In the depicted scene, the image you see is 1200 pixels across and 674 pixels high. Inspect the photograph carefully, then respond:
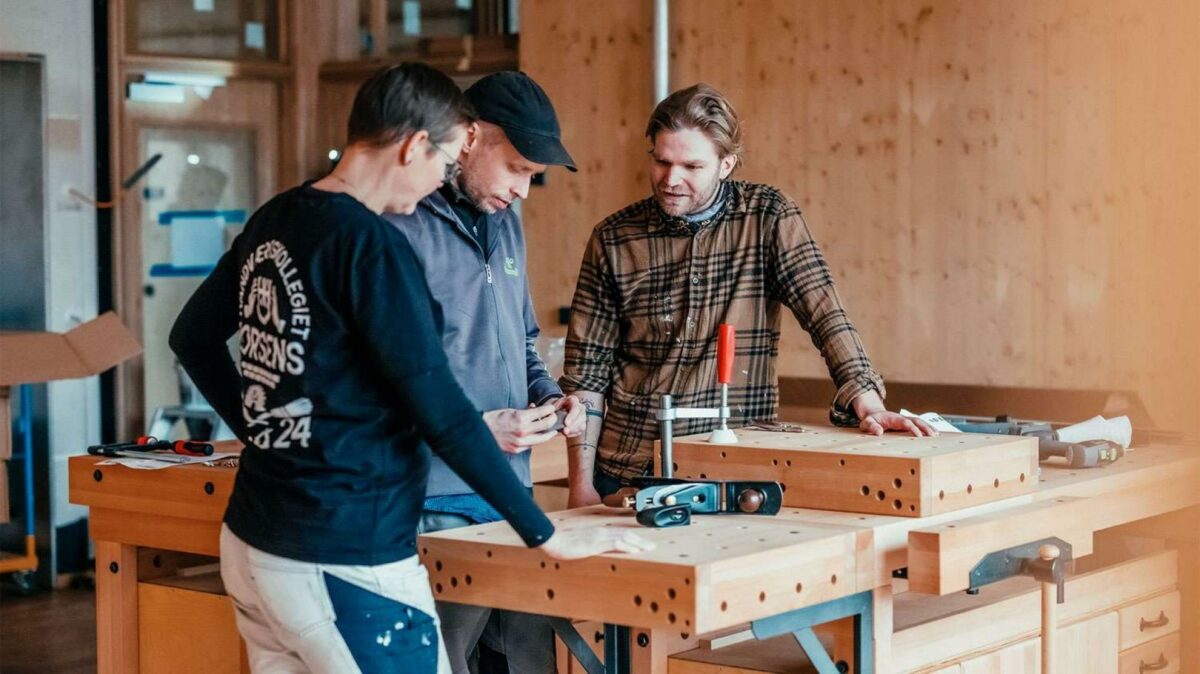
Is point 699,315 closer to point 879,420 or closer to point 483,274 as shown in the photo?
point 879,420

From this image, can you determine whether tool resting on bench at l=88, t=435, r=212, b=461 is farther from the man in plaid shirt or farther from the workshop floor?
the workshop floor

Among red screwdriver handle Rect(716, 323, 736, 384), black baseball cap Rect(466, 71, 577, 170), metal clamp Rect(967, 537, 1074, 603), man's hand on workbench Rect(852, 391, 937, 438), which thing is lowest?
metal clamp Rect(967, 537, 1074, 603)

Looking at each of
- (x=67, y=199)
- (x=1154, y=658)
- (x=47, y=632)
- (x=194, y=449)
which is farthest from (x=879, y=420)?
(x=67, y=199)

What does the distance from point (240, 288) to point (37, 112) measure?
446cm

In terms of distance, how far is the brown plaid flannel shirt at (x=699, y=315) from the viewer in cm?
291

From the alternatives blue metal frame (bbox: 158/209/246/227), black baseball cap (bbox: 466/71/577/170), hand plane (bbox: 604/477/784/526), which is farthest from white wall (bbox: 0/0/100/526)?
hand plane (bbox: 604/477/784/526)

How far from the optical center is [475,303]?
255 cm

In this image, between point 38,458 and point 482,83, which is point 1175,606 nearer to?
point 482,83

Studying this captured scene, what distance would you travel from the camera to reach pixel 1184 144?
4379 millimetres

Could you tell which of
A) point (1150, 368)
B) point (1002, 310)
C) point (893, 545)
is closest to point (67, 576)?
point (1002, 310)

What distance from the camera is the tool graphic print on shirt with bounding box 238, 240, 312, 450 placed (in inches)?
77.5

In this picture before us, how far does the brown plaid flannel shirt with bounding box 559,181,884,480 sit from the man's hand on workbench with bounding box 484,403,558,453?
45cm

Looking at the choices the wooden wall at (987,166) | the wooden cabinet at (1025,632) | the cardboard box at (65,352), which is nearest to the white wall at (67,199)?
the cardboard box at (65,352)

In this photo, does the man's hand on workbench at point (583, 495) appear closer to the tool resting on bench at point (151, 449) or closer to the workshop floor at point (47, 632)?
the tool resting on bench at point (151, 449)
